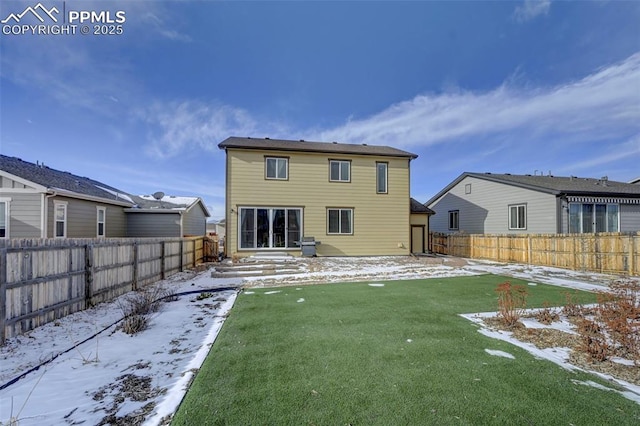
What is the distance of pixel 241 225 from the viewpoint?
13938 mm

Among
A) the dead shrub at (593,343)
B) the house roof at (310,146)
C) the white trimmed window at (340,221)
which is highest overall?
the house roof at (310,146)

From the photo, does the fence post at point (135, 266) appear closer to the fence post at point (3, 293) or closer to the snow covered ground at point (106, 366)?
the snow covered ground at point (106, 366)

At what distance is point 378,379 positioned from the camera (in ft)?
9.46

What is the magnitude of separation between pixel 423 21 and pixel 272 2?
21.9 feet

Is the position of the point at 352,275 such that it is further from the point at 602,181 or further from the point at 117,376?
the point at 602,181

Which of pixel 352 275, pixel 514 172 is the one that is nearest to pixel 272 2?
pixel 352 275

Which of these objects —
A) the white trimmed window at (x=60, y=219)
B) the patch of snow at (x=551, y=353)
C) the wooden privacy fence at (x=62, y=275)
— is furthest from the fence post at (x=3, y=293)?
the white trimmed window at (x=60, y=219)

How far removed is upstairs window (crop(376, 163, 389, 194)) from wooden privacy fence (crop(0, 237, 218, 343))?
1130 cm

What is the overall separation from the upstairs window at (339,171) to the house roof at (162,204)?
29.8 ft

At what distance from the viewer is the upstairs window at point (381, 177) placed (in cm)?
1548

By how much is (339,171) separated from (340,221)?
108 inches

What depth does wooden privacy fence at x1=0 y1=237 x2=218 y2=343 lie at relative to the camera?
4.02 m

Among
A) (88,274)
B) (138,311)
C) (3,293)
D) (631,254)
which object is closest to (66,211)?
(88,274)

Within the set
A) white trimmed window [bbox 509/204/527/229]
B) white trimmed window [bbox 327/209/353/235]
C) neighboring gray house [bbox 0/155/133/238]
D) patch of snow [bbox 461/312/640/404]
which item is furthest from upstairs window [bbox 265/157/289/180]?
white trimmed window [bbox 509/204/527/229]
